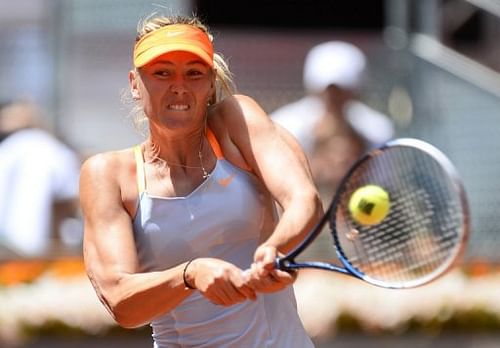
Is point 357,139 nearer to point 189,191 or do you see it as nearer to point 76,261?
point 76,261

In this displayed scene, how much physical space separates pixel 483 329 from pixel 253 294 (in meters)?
3.76

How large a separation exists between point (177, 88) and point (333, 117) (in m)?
4.12

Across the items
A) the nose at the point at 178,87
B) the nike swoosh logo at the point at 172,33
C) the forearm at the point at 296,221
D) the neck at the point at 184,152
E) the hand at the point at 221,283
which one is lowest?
the hand at the point at 221,283

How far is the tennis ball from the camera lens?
4.26 metres

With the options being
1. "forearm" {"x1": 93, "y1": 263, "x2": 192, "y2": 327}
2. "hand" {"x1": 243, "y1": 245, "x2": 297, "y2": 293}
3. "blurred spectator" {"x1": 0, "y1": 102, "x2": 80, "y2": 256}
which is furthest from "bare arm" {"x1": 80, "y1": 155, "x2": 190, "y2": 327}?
"blurred spectator" {"x1": 0, "y1": 102, "x2": 80, "y2": 256}

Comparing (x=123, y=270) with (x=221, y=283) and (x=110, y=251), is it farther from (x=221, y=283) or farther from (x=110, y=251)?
(x=221, y=283)

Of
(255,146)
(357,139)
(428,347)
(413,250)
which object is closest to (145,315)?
(255,146)

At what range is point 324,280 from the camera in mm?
7449

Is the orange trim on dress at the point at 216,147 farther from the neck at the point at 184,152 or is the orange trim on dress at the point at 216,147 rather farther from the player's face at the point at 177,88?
the player's face at the point at 177,88

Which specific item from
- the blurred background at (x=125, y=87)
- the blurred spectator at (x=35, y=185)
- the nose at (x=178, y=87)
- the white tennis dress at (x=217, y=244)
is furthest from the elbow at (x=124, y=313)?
the blurred spectator at (x=35, y=185)

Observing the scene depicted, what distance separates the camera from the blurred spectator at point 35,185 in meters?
8.31

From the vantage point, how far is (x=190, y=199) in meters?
4.16

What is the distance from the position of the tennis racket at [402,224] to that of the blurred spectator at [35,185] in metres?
3.72

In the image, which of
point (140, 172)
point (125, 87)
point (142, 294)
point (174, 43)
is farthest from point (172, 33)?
point (125, 87)
